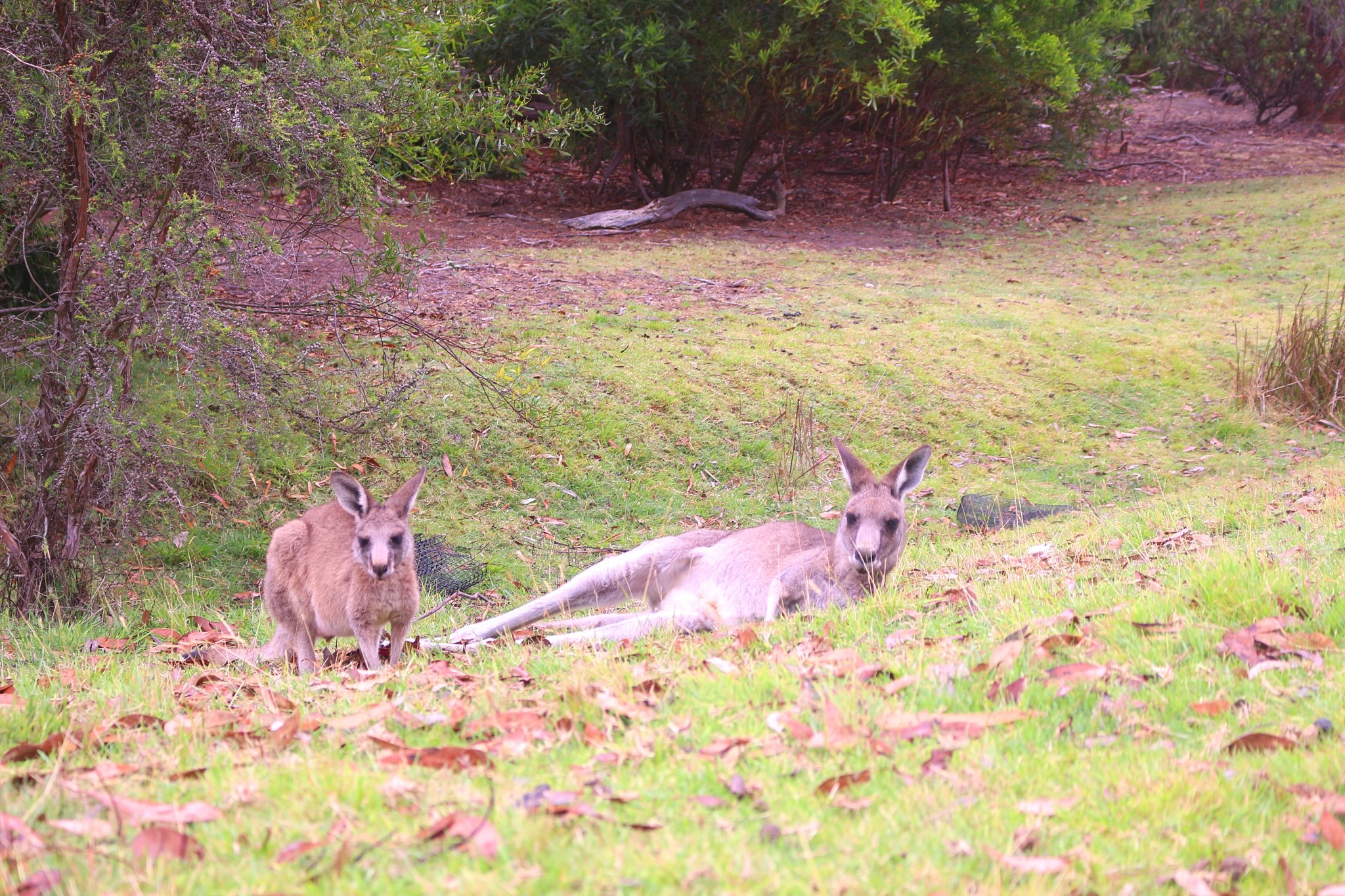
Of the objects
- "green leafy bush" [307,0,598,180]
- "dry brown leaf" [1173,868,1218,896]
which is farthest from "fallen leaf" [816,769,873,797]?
"green leafy bush" [307,0,598,180]

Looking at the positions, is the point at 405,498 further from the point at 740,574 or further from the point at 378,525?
the point at 740,574

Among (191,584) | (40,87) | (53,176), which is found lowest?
(191,584)

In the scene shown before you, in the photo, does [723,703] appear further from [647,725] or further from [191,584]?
[191,584]

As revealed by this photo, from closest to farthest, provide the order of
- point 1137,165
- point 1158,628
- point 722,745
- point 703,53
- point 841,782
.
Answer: point 841,782, point 722,745, point 1158,628, point 703,53, point 1137,165

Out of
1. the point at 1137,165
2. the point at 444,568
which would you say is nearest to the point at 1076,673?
the point at 444,568

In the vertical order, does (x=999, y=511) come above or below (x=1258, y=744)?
below

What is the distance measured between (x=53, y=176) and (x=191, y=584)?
2.69 m

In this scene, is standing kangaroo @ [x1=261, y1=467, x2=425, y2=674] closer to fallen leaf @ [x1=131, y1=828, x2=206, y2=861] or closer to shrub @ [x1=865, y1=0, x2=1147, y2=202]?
fallen leaf @ [x1=131, y1=828, x2=206, y2=861]

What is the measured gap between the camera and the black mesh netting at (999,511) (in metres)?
8.97

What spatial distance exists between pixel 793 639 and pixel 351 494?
221cm

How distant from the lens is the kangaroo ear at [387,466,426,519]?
17.8ft

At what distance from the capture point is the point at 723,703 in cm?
381

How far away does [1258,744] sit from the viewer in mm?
3289

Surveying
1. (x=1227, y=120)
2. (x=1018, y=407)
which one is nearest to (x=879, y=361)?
(x=1018, y=407)
